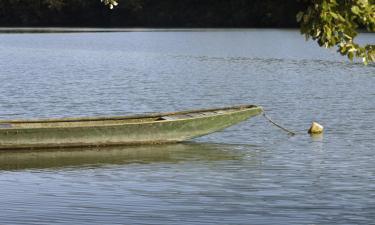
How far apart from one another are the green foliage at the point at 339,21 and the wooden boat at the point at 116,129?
1421cm

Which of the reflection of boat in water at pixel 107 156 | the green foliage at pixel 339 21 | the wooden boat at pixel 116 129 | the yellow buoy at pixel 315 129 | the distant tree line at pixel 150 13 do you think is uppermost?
the green foliage at pixel 339 21

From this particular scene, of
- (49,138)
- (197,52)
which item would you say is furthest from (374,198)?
(197,52)

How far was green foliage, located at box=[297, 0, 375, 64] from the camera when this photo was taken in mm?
10852

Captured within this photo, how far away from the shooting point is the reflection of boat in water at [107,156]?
77.8 feet

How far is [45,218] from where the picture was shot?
17.1 metres

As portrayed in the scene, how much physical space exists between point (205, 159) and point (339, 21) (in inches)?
560

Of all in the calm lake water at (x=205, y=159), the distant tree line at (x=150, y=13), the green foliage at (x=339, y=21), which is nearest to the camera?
the green foliage at (x=339, y=21)

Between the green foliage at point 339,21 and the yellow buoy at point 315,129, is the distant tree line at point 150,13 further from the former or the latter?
the green foliage at point 339,21

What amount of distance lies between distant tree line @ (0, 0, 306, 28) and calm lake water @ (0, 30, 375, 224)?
255 feet

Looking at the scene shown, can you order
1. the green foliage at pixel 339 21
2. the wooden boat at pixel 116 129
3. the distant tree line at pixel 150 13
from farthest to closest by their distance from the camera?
the distant tree line at pixel 150 13
the wooden boat at pixel 116 129
the green foliage at pixel 339 21

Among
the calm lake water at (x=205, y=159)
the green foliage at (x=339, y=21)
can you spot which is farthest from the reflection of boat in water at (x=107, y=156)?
the green foliage at (x=339, y=21)

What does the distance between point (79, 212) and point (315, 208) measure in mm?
4581

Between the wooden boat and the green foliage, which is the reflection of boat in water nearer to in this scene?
the wooden boat

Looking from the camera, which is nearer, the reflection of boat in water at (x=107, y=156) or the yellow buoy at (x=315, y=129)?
the reflection of boat in water at (x=107, y=156)
